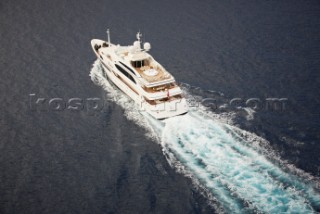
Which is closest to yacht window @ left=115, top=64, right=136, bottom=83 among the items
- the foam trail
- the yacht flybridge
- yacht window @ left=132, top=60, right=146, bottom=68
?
the yacht flybridge

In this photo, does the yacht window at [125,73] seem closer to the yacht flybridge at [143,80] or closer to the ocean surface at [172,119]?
the yacht flybridge at [143,80]

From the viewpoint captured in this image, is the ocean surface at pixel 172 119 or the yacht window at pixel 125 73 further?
the yacht window at pixel 125 73

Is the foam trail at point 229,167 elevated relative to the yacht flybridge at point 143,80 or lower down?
lower down

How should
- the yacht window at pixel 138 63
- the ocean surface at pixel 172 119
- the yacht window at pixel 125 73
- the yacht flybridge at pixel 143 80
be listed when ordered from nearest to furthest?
the ocean surface at pixel 172 119 < the yacht flybridge at pixel 143 80 < the yacht window at pixel 125 73 < the yacht window at pixel 138 63

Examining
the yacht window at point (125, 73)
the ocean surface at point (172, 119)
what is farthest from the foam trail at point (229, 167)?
the yacht window at point (125, 73)

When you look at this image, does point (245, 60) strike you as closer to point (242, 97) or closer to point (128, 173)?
point (242, 97)

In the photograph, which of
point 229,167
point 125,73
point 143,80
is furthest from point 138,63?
point 229,167

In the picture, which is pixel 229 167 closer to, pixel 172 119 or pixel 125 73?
pixel 172 119
